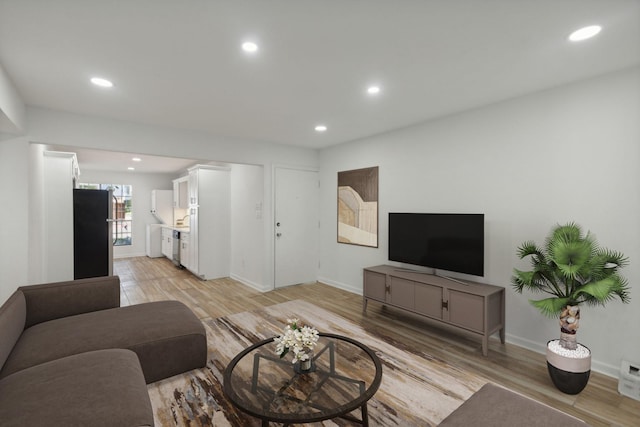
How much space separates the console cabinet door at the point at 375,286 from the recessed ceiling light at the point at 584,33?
108 inches

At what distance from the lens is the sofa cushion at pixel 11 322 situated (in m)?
1.74

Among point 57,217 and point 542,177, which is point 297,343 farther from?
point 57,217

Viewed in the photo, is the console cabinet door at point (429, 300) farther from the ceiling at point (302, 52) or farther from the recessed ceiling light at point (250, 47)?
the recessed ceiling light at point (250, 47)

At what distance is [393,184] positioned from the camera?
13.7ft

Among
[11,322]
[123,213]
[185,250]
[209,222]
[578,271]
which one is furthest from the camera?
[123,213]

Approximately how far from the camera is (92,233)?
439 centimetres

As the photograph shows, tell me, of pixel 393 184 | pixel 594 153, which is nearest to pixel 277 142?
pixel 393 184

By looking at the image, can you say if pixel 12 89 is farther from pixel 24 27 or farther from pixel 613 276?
pixel 613 276

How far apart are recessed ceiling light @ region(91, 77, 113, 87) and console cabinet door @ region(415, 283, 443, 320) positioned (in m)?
3.64

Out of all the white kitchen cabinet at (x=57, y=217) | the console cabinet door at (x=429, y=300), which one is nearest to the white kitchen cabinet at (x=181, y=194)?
the white kitchen cabinet at (x=57, y=217)

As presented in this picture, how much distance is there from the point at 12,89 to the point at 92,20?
154 centimetres

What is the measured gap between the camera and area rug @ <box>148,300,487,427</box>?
1.91 m

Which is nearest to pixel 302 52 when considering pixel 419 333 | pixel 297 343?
pixel 297 343

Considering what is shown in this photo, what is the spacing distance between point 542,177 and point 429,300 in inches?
65.0
